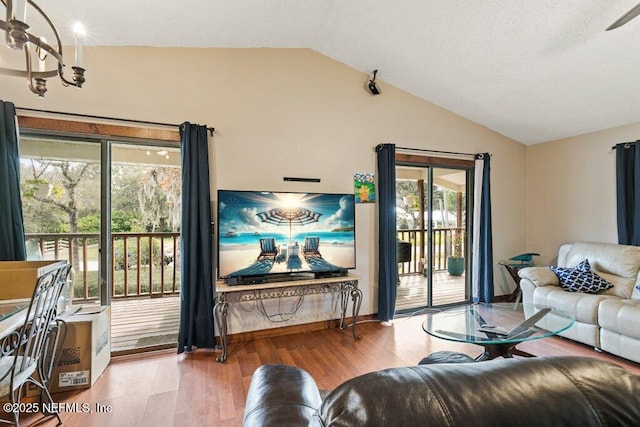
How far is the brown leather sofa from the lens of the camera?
523mm

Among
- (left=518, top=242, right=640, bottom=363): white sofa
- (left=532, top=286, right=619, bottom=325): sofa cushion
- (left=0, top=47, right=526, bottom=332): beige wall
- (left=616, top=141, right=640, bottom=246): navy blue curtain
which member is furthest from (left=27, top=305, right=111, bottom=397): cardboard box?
(left=616, top=141, right=640, bottom=246): navy blue curtain

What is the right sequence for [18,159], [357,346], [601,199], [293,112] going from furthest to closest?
1. [601,199]
2. [293,112]
3. [357,346]
4. [18,159]

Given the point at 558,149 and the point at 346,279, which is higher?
the point at 558,149

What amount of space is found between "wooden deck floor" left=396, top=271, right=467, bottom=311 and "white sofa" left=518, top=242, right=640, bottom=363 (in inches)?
41.2

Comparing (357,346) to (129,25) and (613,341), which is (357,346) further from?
(129,25)

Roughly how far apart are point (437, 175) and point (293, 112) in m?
2.27

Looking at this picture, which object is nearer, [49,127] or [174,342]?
[49,127]

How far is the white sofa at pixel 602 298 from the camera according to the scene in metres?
2.49

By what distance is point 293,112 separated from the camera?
10.5 ft

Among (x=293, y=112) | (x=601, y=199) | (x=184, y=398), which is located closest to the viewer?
(x=184, y=398)

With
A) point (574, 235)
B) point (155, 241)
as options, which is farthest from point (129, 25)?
point (574, 235)

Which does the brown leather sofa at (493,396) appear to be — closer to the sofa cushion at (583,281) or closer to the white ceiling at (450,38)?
the white ceiling at (450,38)

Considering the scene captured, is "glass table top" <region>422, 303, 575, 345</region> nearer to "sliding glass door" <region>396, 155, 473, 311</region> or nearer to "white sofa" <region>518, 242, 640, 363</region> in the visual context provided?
"white sofa" <region>518, 242, 640, 363</region>

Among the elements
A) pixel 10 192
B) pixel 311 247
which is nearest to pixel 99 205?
pixel 10 192
